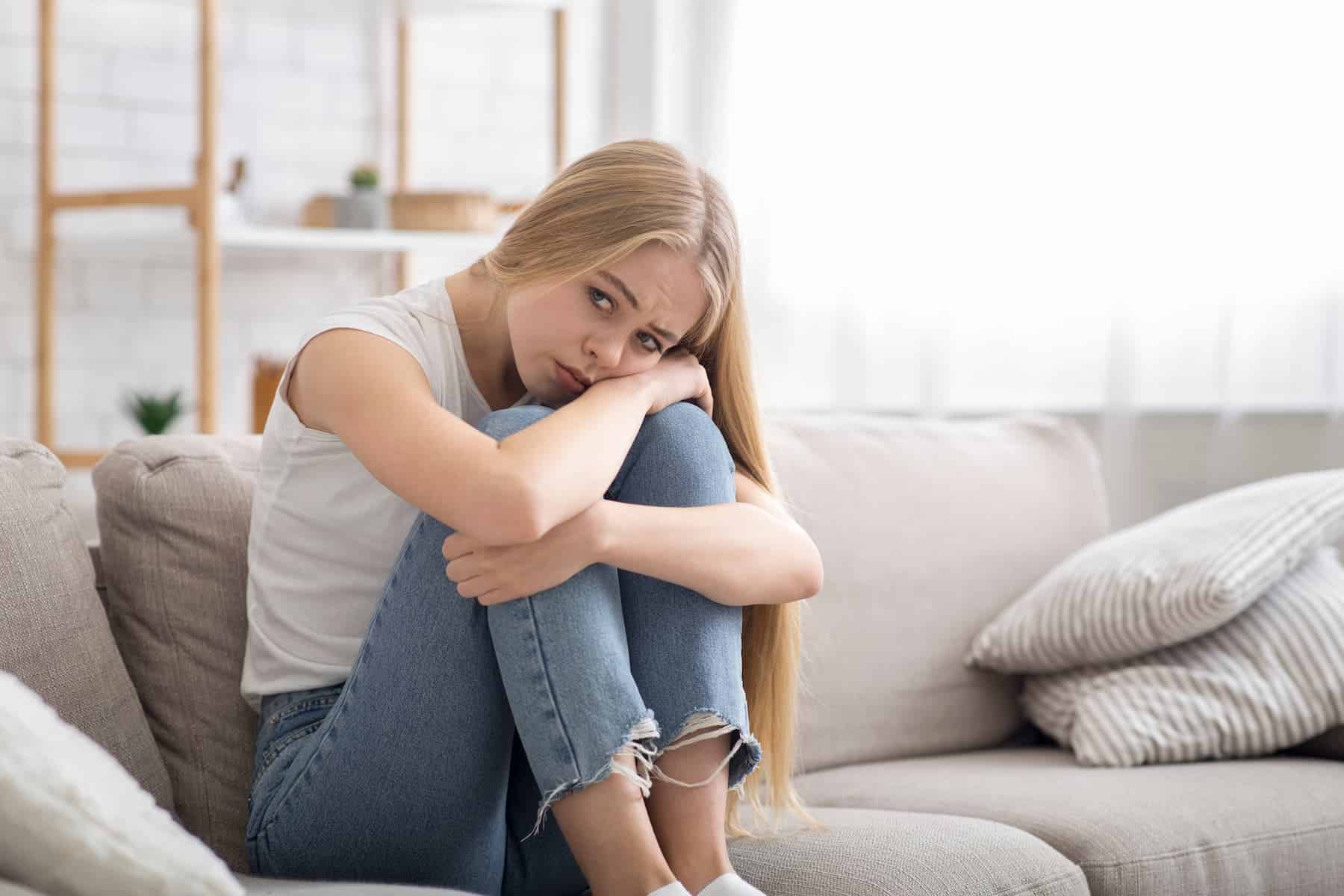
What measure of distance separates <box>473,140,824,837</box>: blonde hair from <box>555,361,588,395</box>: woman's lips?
0.08 m

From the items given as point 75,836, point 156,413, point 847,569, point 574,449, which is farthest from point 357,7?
point 75,836

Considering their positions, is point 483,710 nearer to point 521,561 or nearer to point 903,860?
point 521,561

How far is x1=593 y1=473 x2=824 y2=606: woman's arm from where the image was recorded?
1.12 m

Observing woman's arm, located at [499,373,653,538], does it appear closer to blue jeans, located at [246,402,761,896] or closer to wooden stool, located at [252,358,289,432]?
blue jeans, located at [246,402,761,896]

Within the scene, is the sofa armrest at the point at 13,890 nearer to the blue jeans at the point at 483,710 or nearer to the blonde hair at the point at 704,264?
the blue jeans at the point at 483,710

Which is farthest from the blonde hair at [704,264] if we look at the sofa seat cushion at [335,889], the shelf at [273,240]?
the shelf at [273,240]

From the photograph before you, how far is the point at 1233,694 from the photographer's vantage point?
167cm

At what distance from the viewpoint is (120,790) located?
0.79m

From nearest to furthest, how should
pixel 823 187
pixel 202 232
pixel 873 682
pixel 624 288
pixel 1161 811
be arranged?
pixel 624 288 < pixel 1161 811 < pixel 873 682 < pixel 202 232 < pixel 823 187

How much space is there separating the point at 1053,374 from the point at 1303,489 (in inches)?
39.9

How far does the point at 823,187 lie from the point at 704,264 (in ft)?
6.10

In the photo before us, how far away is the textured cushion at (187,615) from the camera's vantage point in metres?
1.29

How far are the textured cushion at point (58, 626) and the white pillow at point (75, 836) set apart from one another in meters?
0.39

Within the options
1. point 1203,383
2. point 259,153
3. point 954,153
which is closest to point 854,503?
point 1203,383
